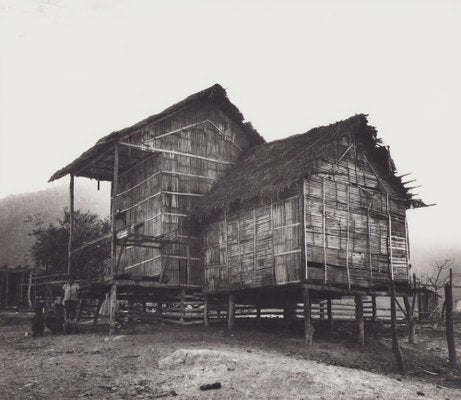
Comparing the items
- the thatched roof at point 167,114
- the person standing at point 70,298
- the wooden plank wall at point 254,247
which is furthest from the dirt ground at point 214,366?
the thatched roof at point 167,114

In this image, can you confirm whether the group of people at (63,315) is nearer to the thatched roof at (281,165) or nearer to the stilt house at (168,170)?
the stilt house at (168,170)

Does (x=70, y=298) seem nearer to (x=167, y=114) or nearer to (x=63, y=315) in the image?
(x=63, y=315)

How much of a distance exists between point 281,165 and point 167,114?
5630 mm

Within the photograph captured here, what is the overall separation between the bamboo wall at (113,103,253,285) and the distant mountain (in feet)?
102

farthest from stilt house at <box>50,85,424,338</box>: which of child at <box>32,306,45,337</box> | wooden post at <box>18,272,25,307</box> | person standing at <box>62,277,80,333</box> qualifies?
wooden post at <box>18,272,25,307</box>

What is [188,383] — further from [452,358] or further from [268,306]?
[268,306]

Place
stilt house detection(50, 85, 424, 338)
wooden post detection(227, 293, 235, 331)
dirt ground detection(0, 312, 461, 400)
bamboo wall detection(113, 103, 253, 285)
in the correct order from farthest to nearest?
bamboo wall detection(113, 103, 253, 285)
wooden post detection(227, 293, 235, 331)
stilt house detection(50, 85, 424, 338)
dirt ground detection(0, 312, 461, 400)

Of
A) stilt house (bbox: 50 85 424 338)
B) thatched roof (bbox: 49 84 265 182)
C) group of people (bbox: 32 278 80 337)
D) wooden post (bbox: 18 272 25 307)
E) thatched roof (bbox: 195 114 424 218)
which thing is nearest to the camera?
thatched roof (bbox: 195 114 424 218)

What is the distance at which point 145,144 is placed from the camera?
817 inches

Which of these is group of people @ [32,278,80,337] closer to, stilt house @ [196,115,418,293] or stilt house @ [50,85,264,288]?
stilt house @ [50,85,264,288]

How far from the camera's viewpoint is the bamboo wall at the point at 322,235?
55.8 feet

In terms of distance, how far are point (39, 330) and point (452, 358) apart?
13911mm

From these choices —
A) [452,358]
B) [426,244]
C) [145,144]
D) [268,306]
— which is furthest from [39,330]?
[426,244]

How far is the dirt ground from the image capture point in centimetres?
1076
